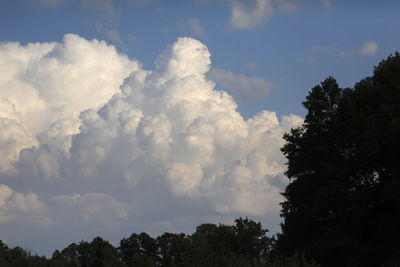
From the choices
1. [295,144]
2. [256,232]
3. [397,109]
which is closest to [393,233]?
Answer: [397,109]

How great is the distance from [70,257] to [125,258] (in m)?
16.0

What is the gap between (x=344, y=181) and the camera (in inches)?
2095

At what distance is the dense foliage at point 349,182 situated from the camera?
48.2 meters

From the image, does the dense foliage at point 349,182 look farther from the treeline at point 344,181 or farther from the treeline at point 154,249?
the treeline at point 154,249

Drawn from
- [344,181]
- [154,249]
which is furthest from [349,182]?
[154,249]

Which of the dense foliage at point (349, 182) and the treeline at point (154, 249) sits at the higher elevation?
the treeline at point (154, 249)

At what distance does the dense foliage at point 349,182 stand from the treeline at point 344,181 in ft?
0.27

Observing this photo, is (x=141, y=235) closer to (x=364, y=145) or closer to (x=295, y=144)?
(x=295, y=144)

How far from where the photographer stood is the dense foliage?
48.2m

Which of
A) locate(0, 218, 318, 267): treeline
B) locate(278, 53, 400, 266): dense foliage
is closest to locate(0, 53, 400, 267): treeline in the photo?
locate(278, 53, 400, 266): dense foliage

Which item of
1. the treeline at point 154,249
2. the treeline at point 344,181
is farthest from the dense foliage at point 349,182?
the treeline at point 154,249

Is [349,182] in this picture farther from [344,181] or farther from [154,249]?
[154,249]

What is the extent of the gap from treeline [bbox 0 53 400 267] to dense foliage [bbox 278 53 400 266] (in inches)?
3.2

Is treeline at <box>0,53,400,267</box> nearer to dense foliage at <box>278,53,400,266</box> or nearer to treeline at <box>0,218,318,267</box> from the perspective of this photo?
dense foliage at <box>278,53,400,266</box>
